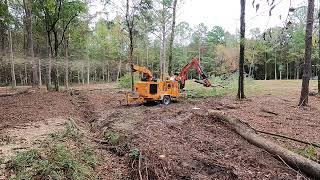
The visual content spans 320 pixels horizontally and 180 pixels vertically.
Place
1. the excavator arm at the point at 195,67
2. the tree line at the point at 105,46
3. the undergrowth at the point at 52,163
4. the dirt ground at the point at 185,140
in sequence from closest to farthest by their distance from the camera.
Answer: the undergrowth at the point at 52,163 → the dirt ground at the point at 185,140 → the excavator arm at the point at 195,67 → the tree line at the point at 105,46

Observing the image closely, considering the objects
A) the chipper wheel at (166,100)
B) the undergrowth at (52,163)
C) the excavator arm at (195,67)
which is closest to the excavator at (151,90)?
the chipper wheel at (166,100)

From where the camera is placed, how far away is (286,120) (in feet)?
39.9

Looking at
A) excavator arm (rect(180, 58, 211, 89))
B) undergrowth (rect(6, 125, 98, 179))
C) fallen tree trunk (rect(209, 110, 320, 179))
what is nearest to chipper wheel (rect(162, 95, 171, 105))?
excavator arm (rect(180, 58, 211, 89))

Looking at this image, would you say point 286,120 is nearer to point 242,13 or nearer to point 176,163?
point 176,163

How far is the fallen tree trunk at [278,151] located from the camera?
6.44 m

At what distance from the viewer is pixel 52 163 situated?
21.5 feet

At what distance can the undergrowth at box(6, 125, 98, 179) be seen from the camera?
611cm

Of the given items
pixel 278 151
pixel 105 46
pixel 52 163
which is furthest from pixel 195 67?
pixel 105 46

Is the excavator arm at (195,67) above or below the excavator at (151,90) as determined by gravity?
above

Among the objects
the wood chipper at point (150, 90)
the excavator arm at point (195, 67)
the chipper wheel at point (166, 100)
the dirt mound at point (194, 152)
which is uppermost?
the excavator arm at point (195, 67)

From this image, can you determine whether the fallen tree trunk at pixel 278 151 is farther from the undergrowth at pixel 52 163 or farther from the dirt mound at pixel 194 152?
the undergrowth at pixel 52 163

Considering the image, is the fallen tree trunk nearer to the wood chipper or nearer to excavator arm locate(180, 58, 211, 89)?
the wood chipper

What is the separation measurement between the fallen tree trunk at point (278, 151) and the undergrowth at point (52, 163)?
14.9 feet

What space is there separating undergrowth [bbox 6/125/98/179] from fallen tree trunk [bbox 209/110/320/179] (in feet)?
14.9
